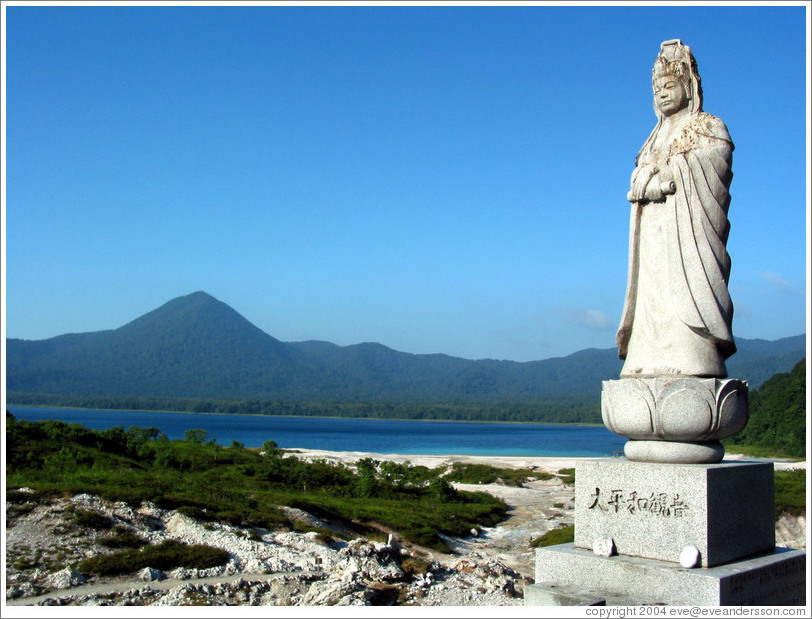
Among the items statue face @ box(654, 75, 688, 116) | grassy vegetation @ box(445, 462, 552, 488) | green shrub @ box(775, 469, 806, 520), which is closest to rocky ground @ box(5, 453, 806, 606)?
statue face @ box(654, 75, 688, 116)

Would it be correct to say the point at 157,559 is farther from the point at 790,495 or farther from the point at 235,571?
the point at 790,495

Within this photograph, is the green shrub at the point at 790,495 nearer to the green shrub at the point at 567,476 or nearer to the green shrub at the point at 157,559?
the green shrub at the point at 567,476

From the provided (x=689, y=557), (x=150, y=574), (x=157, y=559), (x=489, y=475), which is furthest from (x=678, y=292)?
(x=489, y=475)

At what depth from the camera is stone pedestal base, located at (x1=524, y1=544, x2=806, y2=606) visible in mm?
5891

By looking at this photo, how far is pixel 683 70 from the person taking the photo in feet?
24.2

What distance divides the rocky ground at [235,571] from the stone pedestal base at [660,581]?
386 centimetres

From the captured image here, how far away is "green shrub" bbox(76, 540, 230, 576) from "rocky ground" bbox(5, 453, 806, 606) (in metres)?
0.19

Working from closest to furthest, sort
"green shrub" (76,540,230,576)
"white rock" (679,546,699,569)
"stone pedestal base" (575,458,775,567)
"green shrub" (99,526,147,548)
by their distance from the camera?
"white rock" (679,546,699,569), "stone pedestal base" (575,458,775,567), "green shrub" (76,540,230,576), "green shrub" (99,526,147,548)

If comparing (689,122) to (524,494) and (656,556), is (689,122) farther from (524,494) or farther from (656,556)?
(524,494)

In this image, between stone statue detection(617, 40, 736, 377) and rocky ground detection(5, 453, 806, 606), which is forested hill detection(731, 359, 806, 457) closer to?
rocky ground detection(5, 453, 806, 606)

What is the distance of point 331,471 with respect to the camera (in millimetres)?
29000

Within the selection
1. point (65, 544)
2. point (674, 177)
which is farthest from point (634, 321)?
point (65, 544)

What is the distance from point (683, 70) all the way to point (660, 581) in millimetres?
4784

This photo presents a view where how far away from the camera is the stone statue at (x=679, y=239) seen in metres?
6.82
